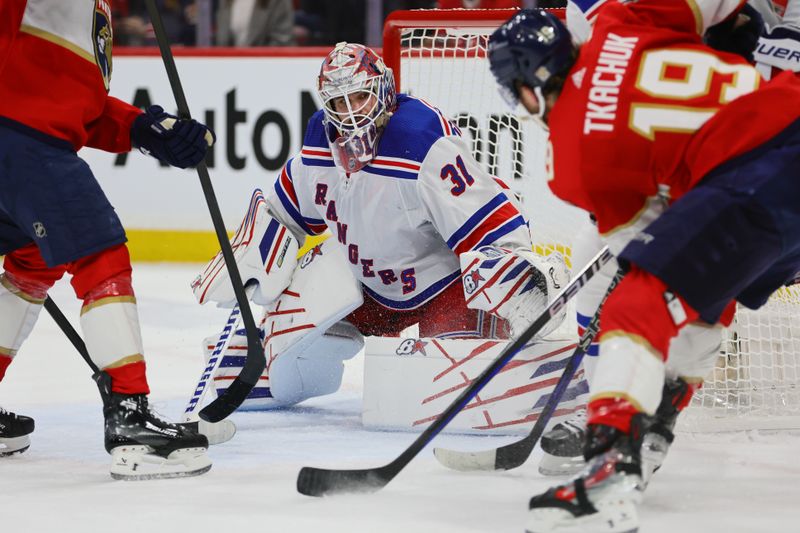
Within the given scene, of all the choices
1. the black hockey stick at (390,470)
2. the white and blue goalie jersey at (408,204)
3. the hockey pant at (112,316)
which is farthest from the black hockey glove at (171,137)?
the black hockey stick at (390,470)

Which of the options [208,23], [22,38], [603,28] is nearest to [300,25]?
[208,23]

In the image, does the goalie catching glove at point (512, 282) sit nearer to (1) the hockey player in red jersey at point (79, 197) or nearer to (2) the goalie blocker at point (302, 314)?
(2) the goalie blocker at point (302, 314)

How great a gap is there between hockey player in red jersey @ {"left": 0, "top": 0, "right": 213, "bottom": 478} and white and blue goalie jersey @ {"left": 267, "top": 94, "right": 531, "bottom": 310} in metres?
0.54

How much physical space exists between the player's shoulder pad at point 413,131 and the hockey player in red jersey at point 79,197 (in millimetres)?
540

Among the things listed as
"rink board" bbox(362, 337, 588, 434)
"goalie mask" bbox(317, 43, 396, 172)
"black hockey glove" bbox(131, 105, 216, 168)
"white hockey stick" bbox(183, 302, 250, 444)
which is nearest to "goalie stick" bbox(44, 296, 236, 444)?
"white hockey stick" bbox(183, 302, 250, 444)

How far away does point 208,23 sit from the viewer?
19.9 feet

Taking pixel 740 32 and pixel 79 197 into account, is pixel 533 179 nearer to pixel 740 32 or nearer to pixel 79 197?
pixel 740 32

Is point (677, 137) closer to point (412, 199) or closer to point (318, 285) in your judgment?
point (412, 199)

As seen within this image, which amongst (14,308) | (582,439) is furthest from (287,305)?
(582,439)

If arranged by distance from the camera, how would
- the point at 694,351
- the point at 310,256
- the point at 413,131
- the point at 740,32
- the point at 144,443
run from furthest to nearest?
the point at 310,256 < the point at 413,131 < the point at 144,443 < the point at 740,32 < the point at 694,351

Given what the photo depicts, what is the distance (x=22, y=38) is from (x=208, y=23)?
3700mm

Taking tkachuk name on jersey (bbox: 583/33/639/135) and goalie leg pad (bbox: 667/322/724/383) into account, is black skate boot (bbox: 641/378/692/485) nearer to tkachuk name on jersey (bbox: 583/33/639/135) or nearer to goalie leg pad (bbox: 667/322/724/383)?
goalie leg pad (bbox: 667/322/724/383)

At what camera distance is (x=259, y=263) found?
319 cm

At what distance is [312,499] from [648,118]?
3.02ft
